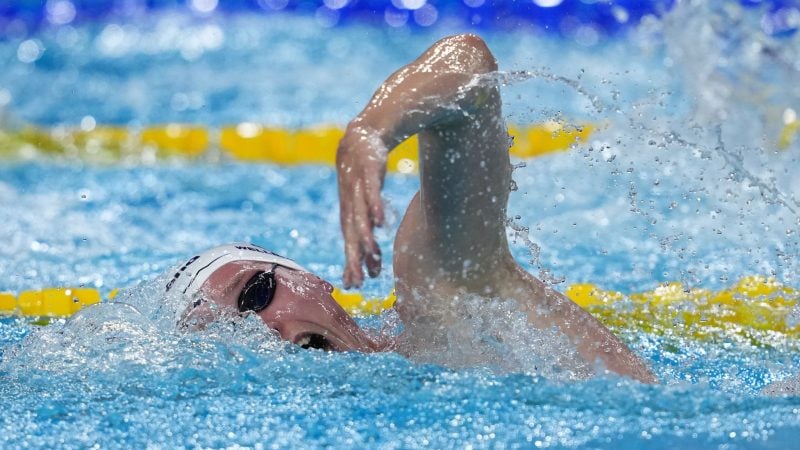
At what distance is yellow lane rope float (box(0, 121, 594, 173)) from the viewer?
3.84 m

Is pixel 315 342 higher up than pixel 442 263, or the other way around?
pixel 442 263

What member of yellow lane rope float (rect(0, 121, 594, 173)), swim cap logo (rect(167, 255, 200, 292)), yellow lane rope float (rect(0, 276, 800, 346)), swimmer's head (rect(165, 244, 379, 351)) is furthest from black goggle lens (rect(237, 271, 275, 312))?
yellow lane rope float (rect(0, 121, 594, 173))

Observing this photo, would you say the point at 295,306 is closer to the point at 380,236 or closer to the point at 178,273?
the point at 178,273

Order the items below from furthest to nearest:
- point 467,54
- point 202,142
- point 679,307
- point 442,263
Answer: point 202,142 → point 679,307 → point 442,263 → point 467,54

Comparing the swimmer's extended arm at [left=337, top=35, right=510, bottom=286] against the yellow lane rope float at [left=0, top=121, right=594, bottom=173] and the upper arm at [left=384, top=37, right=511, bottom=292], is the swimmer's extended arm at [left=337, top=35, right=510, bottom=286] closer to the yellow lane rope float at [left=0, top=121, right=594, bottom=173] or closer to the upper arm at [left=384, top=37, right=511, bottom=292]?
the upper arm at [left=384, top=37, right=511, bottom=292]

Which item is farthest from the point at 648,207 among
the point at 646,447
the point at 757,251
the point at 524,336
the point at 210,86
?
the point at 210,86

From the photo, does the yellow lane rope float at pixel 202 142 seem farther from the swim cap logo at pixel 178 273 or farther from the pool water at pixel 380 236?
the swim cap logo at pixel 178 273

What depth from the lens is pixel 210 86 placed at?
464cm

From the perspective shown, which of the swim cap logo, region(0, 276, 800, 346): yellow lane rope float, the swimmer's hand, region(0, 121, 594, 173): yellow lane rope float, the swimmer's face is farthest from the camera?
region(0, 121, 594, 173): yellow lane rope float

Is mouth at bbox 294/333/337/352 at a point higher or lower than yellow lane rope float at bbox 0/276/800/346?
lower

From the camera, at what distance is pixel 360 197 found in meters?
1.17

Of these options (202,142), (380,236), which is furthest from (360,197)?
(202,142)

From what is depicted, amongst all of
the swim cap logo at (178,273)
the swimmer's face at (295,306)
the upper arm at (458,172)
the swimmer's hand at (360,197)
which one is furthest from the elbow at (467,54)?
the swim cap logo at (178,273)

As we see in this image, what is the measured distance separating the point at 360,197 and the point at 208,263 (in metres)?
0.61
